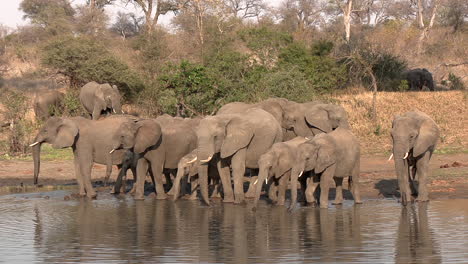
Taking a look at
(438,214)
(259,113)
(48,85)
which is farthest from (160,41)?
(438,214)

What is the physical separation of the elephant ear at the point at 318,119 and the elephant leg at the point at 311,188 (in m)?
3.66

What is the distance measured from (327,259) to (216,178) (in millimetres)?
6425

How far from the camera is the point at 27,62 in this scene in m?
39.4

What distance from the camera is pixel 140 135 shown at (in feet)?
50.8

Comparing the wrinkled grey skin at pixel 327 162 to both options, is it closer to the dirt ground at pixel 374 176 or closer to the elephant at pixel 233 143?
the elephant at pixel 233 143

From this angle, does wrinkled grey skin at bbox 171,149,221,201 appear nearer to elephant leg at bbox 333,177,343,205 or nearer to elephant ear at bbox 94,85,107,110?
elephant leg at bbox 333,177,343,205

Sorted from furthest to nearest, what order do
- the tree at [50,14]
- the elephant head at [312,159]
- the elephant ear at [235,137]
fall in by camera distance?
1. the tree at [50,14]
2. the elephant ear at [235,137]
3. the elephant head at [312,159]

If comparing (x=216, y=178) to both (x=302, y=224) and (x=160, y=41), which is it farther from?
(x=160, y=41)

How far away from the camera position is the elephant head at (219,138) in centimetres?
1428

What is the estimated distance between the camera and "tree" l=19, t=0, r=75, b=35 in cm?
4756

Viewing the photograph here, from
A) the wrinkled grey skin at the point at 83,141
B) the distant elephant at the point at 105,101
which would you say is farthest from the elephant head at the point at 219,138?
the distant elephant at the point at 105,101

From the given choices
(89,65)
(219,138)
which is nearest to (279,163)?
(219,138)

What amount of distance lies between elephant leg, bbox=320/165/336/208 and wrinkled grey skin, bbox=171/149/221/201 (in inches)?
81.7

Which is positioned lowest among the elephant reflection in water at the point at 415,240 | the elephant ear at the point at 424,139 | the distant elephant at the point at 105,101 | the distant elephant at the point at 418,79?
the elephant reflection in water at the point at 415,240
